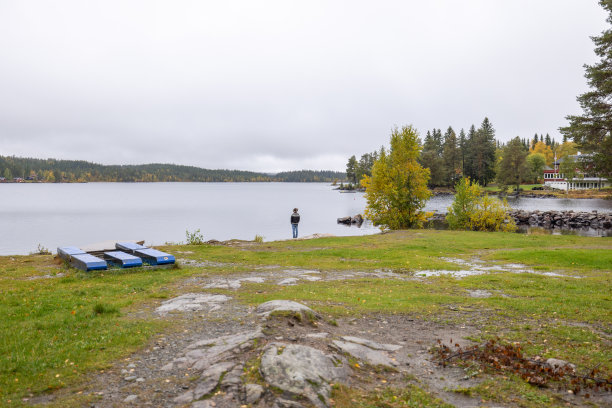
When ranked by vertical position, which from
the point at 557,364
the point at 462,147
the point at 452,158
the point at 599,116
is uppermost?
the point at 462,147

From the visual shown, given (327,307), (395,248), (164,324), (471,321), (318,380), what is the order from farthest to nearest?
(395,248), (327,307), (471,321), (164,324), (318,380)

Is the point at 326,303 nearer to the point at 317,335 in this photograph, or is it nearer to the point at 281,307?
the point at 281,307

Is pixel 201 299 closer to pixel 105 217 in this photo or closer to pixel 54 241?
pixel 54 241

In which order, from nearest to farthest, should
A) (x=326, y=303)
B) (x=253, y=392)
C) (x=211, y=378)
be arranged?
(x=253, y=392), (x=211, y=378), (x=326, y=303)

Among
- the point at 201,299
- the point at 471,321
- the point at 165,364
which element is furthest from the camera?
the point at 201,299

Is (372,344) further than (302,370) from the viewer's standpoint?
Yes

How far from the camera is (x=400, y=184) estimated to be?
35.2m

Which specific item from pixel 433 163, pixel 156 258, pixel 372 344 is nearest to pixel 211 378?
pixel 372 344

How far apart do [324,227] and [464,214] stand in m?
20.8

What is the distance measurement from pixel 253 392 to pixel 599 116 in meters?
30.4

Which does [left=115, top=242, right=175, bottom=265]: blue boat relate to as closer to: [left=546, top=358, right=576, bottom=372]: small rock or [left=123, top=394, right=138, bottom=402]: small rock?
[left=123, top=394, right=138, bottom=402]: small rock

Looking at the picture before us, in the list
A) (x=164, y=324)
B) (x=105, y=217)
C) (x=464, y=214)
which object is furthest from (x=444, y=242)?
(x=105, y=217)

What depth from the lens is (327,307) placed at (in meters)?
10.1

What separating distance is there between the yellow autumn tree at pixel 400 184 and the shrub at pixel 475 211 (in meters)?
3.36
